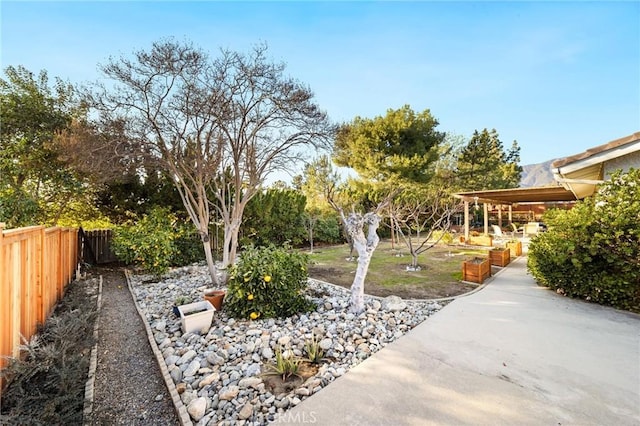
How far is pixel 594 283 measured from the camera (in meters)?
4.82

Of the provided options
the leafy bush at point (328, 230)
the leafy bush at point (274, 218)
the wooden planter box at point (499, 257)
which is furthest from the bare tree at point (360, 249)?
the leafy bush at point (328, 230)

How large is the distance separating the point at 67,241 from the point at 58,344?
429 centimetres

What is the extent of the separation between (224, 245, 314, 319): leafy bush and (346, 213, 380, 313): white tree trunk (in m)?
0.84

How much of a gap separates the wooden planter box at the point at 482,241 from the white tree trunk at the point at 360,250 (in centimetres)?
1101

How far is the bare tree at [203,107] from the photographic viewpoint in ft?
17.4

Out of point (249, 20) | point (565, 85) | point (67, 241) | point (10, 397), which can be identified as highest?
point (249, 20)

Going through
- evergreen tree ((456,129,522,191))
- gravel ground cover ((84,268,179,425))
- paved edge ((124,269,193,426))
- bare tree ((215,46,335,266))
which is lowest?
gravel ground cover ((84,268,179,425))

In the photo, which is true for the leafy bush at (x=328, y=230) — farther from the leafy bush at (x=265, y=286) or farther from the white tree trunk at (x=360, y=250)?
the leafy bush at (x=265, y=286)

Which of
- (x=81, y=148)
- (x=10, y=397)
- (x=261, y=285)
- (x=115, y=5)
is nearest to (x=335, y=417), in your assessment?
(x=261, y=285)

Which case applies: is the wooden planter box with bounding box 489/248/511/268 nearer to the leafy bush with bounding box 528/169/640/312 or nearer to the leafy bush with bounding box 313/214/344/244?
the leafy bush with bounding box 528/169/640/312

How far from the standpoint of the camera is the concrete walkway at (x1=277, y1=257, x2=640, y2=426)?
2148 mm

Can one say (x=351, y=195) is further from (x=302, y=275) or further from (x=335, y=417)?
(x=335, y=417)

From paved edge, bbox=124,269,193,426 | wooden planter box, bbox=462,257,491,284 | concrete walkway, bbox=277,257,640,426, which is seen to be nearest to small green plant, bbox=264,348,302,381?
concrete walkway, bbox=277,257,640,426

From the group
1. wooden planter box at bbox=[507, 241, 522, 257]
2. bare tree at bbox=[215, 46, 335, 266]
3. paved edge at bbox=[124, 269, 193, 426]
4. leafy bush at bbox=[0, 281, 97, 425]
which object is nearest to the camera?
leafy bush at bbox=[0, 281, 97, 425]
